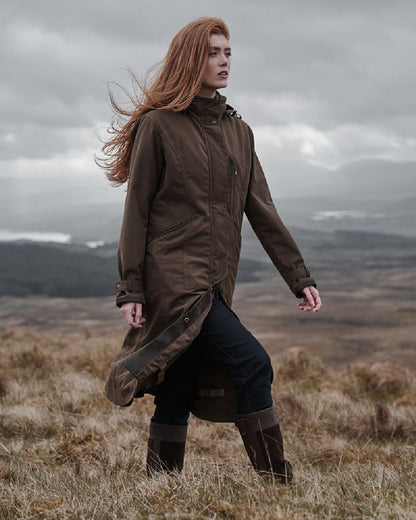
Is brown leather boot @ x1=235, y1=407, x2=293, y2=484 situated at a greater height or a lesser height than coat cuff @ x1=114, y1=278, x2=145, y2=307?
lesser

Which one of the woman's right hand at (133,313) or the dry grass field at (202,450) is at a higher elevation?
the woman's right hand at (133,313)

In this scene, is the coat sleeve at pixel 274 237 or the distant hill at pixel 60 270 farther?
the distant hill at pixel 60 270

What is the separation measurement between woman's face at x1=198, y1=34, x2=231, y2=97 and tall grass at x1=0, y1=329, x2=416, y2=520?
5.76 ft

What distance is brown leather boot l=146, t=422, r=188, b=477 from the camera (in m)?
3.29

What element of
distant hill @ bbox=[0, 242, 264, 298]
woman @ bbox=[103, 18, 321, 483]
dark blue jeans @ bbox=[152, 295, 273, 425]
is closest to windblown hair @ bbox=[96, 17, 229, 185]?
woman @ bbox=[103, 18, 321, 483]

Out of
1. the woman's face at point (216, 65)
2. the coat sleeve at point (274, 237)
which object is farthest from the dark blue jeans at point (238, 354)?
the woman's face at point (216, 65)

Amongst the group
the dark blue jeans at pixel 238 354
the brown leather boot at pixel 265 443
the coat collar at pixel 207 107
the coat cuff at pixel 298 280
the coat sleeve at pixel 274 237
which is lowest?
the brown leather boot at pixel 265 443

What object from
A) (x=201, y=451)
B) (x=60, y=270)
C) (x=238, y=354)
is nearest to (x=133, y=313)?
(x=238, y=354)

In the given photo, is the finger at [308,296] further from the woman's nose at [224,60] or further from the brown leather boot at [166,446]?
the woman's nose at [224,60]

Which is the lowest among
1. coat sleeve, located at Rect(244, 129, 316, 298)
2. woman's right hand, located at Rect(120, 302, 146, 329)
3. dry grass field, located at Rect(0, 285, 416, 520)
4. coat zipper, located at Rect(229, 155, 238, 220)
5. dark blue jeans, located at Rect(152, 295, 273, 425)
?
dry grass field, located at Rect(0, 285, 416, 520)

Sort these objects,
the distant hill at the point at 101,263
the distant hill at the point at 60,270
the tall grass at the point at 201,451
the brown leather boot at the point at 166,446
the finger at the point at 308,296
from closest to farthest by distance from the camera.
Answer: the tall grass at the point at 201,451
the finger at the point at 308,296
the brown leather boot at the point at 166,446
the distant hill at the point at 60,270
the distant hill at the point at 101,263

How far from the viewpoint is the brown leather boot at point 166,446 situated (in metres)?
3.29

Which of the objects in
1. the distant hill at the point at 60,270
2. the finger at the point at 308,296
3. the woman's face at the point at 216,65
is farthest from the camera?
the distant hill at the point at 60,270

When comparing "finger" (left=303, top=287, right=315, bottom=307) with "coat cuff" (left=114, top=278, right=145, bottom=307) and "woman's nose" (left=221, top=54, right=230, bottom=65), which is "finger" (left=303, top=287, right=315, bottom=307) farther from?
"woman's nose" (left=221, top=54, right=230, bottom=65)
